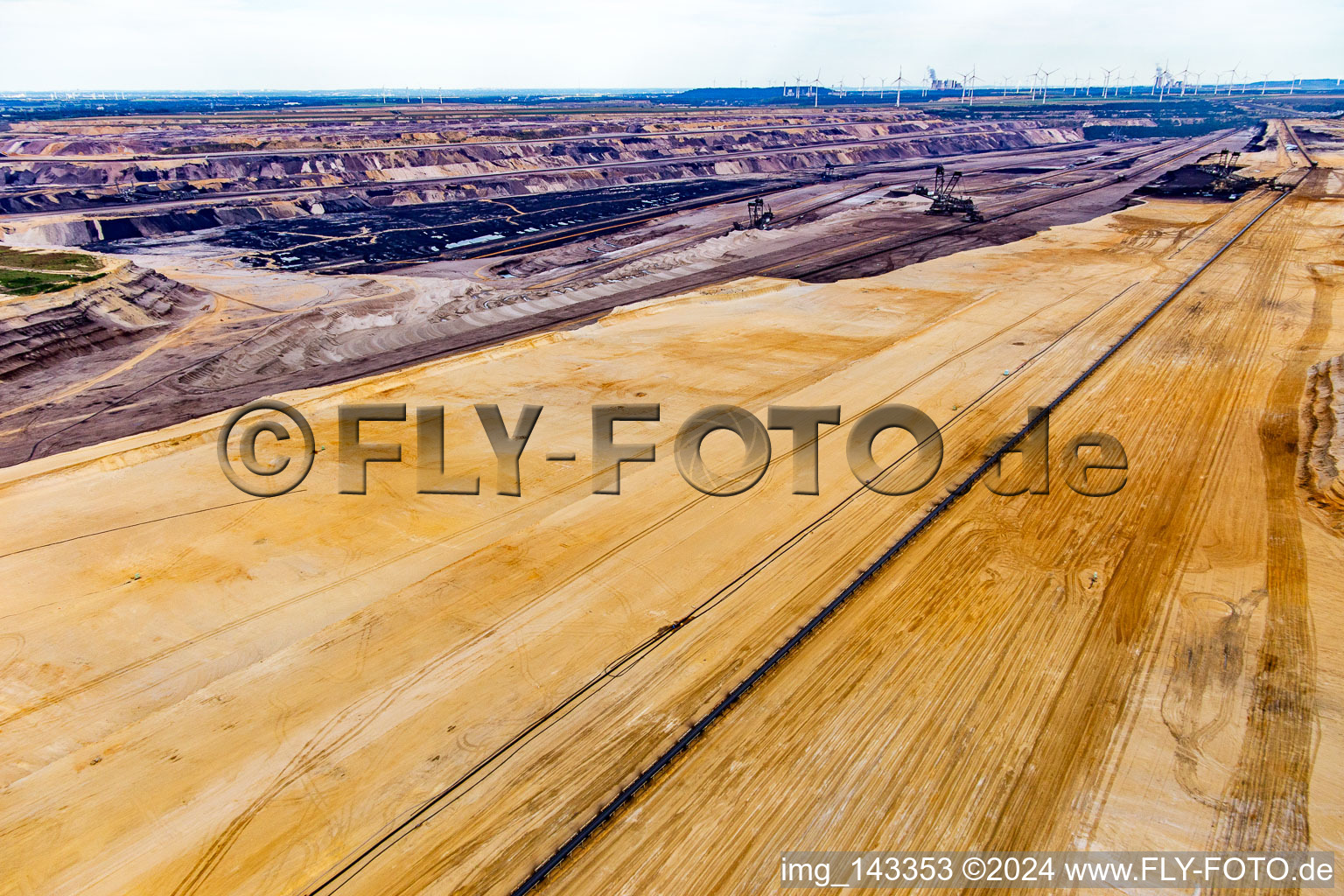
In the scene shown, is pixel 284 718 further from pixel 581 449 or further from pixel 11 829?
pixel 581 449

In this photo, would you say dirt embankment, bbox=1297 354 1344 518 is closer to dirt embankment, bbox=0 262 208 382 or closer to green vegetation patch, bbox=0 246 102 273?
dirt embankment, bbox=0 262 208 382

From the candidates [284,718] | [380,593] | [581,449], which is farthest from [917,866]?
[581,449]

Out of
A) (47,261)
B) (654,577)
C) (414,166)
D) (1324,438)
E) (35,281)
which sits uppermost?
(414,166)

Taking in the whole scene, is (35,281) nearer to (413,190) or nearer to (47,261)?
(47,261)

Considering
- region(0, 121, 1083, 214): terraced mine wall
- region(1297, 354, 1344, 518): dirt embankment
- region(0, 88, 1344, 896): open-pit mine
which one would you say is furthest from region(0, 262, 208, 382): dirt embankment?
region(1297, 354, 1344, 518): dirt embankment

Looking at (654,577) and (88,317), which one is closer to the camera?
Answer: (654,577)

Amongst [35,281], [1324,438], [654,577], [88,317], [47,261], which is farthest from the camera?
[47,261]

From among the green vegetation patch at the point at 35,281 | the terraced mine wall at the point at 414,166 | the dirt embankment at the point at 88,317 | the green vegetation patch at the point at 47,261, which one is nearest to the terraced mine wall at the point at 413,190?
the terraced mine wall at the point at 414,166

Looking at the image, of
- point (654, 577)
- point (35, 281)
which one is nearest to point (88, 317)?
point (35, 281)
